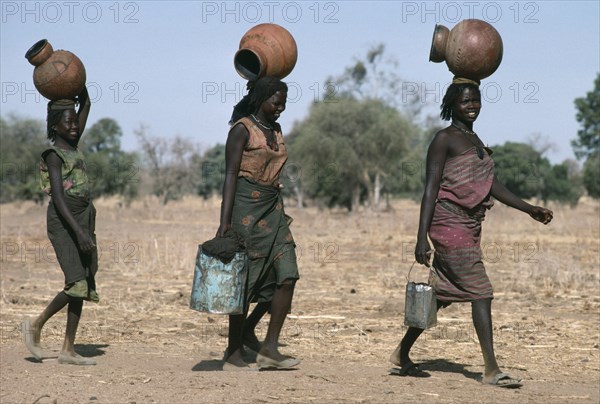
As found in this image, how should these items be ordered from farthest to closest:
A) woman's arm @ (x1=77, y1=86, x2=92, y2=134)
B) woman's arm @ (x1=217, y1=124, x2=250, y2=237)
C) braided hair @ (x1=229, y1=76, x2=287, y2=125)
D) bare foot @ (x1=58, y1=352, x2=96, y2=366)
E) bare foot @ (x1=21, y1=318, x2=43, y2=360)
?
woman's arm @ (x1=77, y1=86, x2=92, y2=134), bare foot @ (x1=21, y1=318, x2=43, y2=360), bare foot @ (x1=58, y1=352, x2=96, y2=366), braided hair @ (x1=229, y1=76, x2=287, y2=125), woman's arm @ (x1=217, y1=124, x2=250, y2=237)

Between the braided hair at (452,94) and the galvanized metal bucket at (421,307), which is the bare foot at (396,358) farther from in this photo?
the braided hair at (452,94)

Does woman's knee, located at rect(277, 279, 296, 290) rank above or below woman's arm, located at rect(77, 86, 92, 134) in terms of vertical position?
below

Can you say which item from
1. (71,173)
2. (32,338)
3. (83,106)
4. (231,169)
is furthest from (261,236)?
(32,338)

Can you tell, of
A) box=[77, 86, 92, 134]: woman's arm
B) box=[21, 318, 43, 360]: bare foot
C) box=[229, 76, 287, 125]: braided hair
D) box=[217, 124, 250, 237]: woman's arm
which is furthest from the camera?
box=[77, 86, 92, 134]: woman's arm

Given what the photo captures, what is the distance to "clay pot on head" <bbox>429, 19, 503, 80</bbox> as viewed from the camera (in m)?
5.61

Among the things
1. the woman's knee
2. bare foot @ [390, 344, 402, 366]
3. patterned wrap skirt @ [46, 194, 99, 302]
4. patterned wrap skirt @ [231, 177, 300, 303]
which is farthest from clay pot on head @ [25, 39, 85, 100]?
bare foot @ [390, 344, 402, 366]

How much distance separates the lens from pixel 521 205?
5598mm

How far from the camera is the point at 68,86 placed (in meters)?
6.20

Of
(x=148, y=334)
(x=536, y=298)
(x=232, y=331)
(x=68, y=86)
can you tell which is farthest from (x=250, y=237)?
(x=536, y=298)

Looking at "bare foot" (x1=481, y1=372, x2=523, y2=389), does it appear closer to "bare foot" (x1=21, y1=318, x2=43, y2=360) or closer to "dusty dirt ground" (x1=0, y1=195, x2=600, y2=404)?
"dusty dirt ground" (x1=0, y1=195, x2=600, y2=404)

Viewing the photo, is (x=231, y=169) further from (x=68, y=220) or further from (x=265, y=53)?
(x=68, y=220)

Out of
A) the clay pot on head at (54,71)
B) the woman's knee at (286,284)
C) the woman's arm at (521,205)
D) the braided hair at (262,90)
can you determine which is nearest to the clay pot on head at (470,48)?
the woman's arm at (521,205)

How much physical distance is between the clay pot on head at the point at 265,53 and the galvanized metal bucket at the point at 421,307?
1559 mm

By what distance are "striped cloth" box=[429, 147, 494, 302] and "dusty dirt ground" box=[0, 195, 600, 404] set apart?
0.59 m
